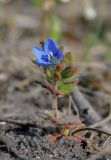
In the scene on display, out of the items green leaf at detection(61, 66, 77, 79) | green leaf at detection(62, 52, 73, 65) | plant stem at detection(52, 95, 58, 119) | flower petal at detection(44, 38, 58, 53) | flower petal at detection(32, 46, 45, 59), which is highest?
flower petal at detection(44, 38, 58, 53)

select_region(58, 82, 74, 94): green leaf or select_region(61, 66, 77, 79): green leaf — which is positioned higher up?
select_region(61, 66, 77, 79): green leaf

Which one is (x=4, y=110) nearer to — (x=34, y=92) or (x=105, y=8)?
(x=34, y=92)

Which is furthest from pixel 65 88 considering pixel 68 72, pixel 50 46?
pixel 50 46

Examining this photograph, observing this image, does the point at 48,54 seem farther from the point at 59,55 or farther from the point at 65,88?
the point at 65,88

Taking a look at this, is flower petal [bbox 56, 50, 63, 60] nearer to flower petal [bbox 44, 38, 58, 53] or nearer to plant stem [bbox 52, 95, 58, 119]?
flower petal [bbox 44, 38, 58, 53]

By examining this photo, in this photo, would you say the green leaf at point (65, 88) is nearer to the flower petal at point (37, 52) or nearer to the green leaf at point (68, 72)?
the green leaf at point (68, 72)

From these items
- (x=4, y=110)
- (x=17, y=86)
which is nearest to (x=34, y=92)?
(x=17, y=86)

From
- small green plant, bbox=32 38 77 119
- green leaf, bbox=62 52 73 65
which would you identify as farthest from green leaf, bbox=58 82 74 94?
green leaf, bbox=62 52 73 65
